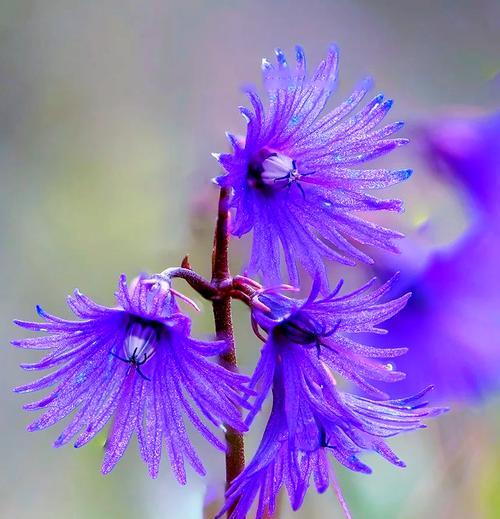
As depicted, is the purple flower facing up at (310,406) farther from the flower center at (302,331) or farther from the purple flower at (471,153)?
the purple flower at (471,153)

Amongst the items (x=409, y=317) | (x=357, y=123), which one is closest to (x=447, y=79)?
(x=409, y=317)

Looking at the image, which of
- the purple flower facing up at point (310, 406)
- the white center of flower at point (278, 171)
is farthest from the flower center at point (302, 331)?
the white center of flower at point (278, 171)

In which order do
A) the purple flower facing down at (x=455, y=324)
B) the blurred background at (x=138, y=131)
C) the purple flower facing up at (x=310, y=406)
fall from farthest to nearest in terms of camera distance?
the blurred background at (x=138, y=131) → the purple flower facing down at (x=455, y=324) → the purple flower facing up at (x=310, y=406)

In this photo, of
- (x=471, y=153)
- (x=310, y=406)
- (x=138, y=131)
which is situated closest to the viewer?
(x=310, y=406)

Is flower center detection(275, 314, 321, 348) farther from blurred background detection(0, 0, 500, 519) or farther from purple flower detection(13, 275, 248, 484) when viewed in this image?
blurred background detection(0, 0, 500, 519)

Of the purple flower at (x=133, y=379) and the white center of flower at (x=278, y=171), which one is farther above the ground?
the white center of flower at (x=278, y=171)

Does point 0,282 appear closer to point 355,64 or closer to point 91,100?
point 91,100

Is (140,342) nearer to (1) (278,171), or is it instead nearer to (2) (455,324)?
(1) (278,171)

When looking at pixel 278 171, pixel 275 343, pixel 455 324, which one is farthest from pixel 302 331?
pixel 455 324
